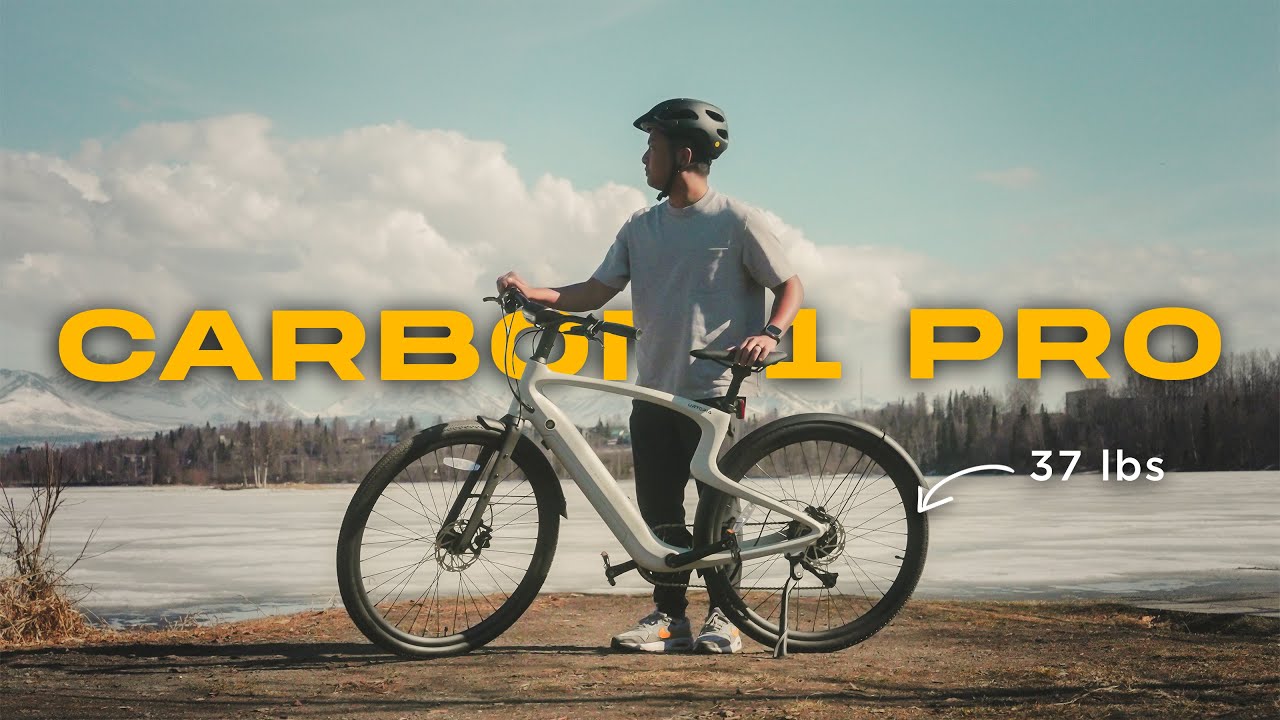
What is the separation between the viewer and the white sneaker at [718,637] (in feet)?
14.1

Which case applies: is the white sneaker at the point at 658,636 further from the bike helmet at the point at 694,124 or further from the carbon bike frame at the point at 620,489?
the bike helmet at the point at 694,124

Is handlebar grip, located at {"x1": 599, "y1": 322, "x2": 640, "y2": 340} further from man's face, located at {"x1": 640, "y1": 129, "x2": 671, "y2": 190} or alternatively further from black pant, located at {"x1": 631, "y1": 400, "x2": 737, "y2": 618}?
man's face, located at {"x1": 640, "y1": 129, "x2": 671, "y2": 190}

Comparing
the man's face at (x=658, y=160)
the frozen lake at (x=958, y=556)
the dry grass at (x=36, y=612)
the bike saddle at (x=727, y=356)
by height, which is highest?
the man's face at (x=658, y=160)

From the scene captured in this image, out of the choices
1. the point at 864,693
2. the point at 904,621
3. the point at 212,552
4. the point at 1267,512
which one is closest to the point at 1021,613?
the point at 904,621

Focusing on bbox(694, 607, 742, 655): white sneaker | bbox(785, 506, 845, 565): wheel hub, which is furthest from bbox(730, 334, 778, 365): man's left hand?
bbox(694, 607, 742, 655): white sneaker

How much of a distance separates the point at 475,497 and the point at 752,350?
3.85ft

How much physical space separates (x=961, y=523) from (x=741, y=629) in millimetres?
21269

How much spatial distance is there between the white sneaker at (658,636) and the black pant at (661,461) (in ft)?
0.41

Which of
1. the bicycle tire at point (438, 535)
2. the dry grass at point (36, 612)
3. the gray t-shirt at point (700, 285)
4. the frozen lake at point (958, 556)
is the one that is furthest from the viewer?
the frozen lake at point (958, 556)

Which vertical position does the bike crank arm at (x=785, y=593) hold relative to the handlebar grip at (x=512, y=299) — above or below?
below

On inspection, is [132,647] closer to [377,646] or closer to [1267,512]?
[377,646]

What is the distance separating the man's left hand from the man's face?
790mm

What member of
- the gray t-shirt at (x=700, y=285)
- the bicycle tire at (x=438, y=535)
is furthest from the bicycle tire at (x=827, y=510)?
the bicycle tire at (x=438, y=535)

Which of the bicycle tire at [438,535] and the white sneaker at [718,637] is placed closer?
the bicycle tire at [438,535]
